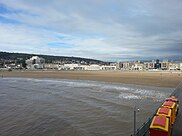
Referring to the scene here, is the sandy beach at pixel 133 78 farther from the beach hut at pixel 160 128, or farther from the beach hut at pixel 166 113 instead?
the beach hut at pixel 160 128

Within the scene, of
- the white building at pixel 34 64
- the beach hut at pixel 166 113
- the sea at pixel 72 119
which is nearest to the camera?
the beach hut at pixel 166 113

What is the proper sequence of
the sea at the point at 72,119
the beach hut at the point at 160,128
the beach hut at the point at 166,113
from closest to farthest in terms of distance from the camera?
the beach hut at the point at 160,128, the beach hut at the point at 166,113, the sea at the point at 72,119

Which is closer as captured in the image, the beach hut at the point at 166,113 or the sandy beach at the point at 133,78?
the beach hut at the point at 166,113

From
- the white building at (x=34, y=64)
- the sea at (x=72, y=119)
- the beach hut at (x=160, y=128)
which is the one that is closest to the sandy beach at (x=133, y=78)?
the sea at (x=72, y=119)

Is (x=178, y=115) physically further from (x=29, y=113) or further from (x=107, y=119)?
(x=29, y=113)

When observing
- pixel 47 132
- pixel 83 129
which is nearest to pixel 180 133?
pixel 83 129

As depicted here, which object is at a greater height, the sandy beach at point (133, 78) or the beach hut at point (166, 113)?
the beach hut at point (166, 113)

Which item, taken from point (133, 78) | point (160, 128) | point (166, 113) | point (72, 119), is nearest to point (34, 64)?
point (133, 78)

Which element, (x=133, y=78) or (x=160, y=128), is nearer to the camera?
(x=160, y=128)

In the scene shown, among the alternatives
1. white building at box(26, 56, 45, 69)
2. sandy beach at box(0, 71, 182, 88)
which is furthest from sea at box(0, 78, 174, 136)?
white building at box(26, 56, 45, 69)

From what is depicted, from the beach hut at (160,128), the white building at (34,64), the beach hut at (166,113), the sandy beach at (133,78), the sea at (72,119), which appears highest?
the white building at (34,64)

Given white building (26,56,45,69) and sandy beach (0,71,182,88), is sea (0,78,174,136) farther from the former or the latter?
white building (26,56,45,69)

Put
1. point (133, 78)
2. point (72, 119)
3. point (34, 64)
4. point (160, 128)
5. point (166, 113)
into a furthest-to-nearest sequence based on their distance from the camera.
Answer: point (34, 64), point (133, 78), point (72, 119), point (166, 113), point (160, 128)

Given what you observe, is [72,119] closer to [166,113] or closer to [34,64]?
[166,113]
